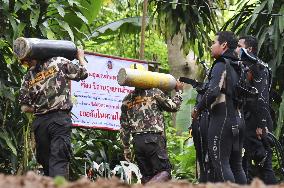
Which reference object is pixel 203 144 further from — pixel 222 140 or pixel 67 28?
pixel 67 28

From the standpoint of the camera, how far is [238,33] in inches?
463

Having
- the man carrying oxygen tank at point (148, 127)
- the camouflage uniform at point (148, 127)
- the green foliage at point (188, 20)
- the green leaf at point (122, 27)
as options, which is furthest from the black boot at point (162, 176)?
the green leaf at point (122, 27)

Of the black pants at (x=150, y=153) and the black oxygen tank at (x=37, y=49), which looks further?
the black pants at (x=150, y=153)

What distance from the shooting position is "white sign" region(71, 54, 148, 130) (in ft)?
34.0

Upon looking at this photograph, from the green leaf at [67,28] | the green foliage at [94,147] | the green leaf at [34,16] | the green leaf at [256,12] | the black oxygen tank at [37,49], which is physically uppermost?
the green leaf at [256,12]

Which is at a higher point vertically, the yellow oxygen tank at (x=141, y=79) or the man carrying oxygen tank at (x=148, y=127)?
the yellow oxygen tank at (x=141, y=79)

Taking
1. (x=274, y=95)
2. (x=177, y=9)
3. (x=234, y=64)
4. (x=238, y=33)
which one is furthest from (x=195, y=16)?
(x=234, y=64)

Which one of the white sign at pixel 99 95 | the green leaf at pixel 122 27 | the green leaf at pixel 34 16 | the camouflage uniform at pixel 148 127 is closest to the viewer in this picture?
the camouflage uniform at pixel 148 127

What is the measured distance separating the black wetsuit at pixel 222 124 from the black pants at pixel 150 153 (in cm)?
167

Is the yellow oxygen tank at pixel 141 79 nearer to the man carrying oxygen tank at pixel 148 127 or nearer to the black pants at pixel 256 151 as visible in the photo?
the man carrying oxygen tank at pixel 148 127

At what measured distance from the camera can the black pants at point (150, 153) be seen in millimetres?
8969

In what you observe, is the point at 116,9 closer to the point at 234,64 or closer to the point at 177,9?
the point at 177,9

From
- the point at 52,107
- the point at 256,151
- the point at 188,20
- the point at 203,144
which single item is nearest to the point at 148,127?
the point at 203,144

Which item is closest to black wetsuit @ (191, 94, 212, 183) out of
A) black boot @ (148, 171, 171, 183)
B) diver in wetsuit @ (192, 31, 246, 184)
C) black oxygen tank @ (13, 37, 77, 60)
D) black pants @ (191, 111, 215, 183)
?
black pants @ (191, 111, 215, 183)
